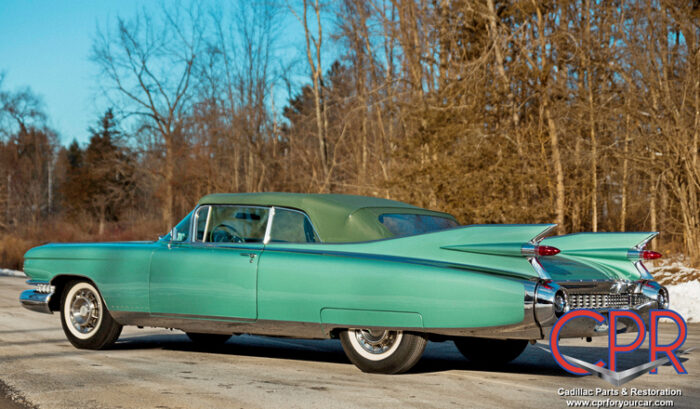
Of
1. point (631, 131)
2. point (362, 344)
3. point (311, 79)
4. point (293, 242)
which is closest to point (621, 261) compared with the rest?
point (362, 344)

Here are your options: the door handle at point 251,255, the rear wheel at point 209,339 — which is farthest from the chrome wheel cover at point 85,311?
the door handle at point 251,255

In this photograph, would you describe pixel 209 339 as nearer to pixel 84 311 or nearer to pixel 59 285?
pixel 84 311

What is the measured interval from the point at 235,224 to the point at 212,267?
485 millimetres

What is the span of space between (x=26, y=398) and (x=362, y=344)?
247 centimetres

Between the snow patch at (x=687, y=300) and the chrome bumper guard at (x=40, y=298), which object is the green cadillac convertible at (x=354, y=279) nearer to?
the chrome bumper guard at (x=40, y=298)

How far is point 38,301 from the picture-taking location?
8141 mm

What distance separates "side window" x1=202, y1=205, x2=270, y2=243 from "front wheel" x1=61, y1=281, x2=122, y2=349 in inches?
54.7

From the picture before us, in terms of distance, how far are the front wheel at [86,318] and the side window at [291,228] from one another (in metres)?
2.10

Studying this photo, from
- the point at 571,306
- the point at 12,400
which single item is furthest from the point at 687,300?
the point at 12,400

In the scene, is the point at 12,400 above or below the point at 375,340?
below

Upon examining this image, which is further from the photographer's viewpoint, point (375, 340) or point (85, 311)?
point (85, 311)

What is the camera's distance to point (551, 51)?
24625mm

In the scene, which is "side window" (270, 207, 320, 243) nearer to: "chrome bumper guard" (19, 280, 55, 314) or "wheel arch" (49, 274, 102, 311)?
"wheel arch" (49, 274, 102, 311)

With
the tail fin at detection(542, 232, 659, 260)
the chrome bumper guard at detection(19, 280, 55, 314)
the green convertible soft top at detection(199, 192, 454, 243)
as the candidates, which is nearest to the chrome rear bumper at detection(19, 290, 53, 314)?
the chrome bumper guard at detection(19, 280, 55, 314)
